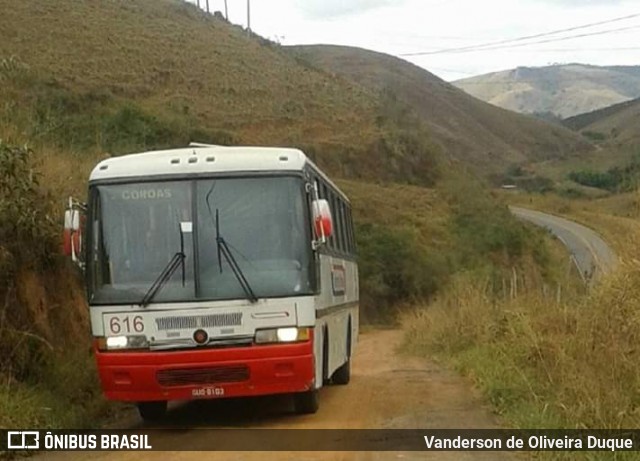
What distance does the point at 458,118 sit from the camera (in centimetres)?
12769

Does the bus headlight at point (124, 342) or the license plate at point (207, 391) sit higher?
the bus headlight at point (124, 342)

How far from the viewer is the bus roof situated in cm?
1148

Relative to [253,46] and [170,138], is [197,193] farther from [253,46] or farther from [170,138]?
[253,46]

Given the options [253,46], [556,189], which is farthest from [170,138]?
[556,189]

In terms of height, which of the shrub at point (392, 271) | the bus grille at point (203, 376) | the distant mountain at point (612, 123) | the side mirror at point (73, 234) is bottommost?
the shrub at point (392, 271)

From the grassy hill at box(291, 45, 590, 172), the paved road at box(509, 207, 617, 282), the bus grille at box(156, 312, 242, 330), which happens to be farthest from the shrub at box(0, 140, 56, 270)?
the grassy hill at box(291, 45, 590, 172)

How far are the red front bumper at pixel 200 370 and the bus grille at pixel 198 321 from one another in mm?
260

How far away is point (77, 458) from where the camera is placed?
10.2 m

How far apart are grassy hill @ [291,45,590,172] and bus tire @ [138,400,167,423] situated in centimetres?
9658

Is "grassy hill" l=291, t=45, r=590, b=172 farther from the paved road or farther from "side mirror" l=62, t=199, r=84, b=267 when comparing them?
"side mirror" l=62, t=199, r=84, b=267

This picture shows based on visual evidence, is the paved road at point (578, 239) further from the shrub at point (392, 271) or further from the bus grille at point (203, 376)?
the shrub at point (392, 271)

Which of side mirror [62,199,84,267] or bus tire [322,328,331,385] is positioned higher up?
side mirror [62,199,84,267]

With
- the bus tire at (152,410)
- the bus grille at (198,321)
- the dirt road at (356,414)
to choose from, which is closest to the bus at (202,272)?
the bus grille at (198,321)

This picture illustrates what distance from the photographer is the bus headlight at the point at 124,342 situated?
10977 millimetres
